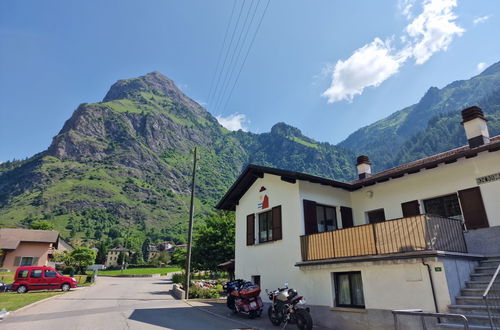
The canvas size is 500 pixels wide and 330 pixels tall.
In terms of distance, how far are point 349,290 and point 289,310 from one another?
7.71ft

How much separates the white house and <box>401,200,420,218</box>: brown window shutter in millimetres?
43

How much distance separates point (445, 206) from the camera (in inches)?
494

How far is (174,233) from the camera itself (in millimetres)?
166500

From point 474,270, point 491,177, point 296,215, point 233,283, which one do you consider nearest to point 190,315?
point 233,283

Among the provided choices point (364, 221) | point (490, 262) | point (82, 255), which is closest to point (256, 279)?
point (364, 221)

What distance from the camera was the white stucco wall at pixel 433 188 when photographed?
36.2ft

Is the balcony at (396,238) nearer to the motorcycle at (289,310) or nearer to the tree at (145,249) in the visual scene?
the motorcycle at (289,310)

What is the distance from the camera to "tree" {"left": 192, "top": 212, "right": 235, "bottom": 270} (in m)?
29.5

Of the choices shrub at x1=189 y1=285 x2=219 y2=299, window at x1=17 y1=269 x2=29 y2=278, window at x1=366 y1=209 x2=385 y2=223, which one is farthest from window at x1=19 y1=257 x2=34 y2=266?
window at x1=366 y1=209 x2=385 y2=223

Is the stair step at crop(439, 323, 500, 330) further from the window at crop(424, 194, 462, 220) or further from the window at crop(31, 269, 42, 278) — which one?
the window at crop(31, 269, 42, 278)

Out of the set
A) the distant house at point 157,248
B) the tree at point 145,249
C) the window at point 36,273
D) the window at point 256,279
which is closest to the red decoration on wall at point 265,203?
the window at point 256,279

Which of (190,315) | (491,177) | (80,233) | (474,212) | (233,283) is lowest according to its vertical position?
(190,315)

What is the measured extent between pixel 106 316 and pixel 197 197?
183842 millimetres

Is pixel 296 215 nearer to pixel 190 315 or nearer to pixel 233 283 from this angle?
pixel 233 283
